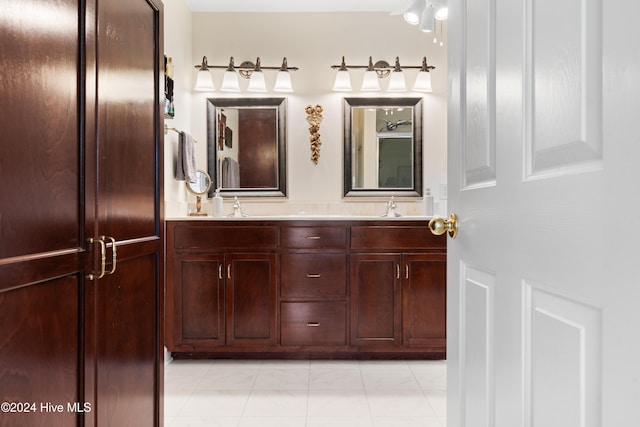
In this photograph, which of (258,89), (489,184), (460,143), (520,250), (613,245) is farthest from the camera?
(258,89)

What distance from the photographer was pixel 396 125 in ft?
10.8

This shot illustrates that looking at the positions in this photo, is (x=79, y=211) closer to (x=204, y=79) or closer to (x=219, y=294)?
(x=219, y=294)

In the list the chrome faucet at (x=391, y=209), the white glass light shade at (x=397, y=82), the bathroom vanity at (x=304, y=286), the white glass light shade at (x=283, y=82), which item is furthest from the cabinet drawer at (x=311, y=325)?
the white glass light shade at (x=397, y=82)

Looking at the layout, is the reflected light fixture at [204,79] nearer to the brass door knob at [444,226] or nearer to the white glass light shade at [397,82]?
the white glass light shade at [397,82]

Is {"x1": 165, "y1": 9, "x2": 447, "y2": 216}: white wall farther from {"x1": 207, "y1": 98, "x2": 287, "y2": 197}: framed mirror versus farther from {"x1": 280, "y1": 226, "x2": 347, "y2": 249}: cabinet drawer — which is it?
{"x1": 280, "y1": 226, "x2": 347, "y2": 249}: cabinet drawer

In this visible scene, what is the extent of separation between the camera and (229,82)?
324cm

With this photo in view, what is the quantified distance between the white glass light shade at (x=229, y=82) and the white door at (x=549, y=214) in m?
2.48

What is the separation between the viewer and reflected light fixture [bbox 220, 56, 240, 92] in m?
3.24

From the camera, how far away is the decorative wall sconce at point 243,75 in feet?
10.6

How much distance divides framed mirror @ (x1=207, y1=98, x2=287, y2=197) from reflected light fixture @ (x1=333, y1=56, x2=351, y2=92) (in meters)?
0.41

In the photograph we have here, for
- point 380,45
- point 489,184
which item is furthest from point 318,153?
point 489,184

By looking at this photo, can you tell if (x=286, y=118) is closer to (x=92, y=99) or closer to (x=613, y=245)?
(x=92, y=99)

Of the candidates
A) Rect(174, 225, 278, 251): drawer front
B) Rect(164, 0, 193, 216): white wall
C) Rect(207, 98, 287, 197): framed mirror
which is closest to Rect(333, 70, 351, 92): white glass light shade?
Rect(207, 98, 287, 197): framed mirror

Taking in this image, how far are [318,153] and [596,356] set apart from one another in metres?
2.86
